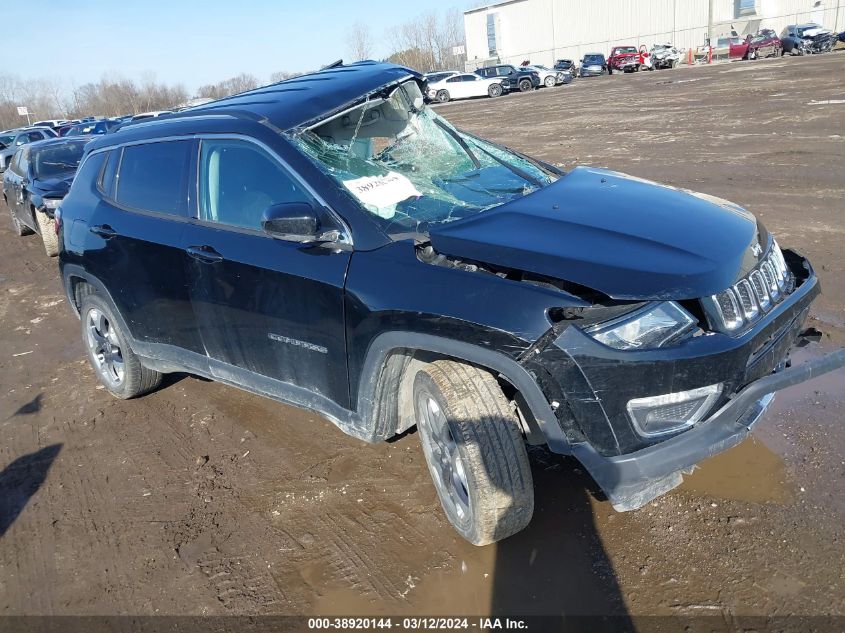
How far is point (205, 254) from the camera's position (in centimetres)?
349

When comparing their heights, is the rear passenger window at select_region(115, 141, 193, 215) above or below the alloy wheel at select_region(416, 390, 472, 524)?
above

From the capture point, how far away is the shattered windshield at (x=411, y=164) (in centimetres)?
322

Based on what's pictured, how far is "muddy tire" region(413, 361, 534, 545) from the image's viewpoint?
268 centimetres


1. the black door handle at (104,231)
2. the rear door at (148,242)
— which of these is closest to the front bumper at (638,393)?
the rear door at (148,242)

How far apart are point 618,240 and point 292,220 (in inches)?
53.9

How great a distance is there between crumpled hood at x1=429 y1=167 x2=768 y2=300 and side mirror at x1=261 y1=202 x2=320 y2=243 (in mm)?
535

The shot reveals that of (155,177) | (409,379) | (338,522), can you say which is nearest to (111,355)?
(155,177)

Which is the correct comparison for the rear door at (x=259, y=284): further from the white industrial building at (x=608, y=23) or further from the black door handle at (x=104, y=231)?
the white industrial building at (x=608, y=23)

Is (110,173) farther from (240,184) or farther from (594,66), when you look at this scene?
(594,66)

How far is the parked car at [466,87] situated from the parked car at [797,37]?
16254 mm

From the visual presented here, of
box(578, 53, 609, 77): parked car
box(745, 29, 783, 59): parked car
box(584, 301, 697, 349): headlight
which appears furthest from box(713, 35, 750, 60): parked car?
box(584, 301, 697, 349): headlight

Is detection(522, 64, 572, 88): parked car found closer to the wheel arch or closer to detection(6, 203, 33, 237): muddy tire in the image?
detection(6, 203, 33, 237): muddy tire

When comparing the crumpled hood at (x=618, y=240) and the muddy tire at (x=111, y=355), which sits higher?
the crumpled hood at (x=618, y=240)

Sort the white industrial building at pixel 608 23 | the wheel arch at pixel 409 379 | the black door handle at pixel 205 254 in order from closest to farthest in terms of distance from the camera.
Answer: the wheel arch at pixel 409 379 < the black door handle at pixel 205 254 < the white industrial building at pixel 608 23
